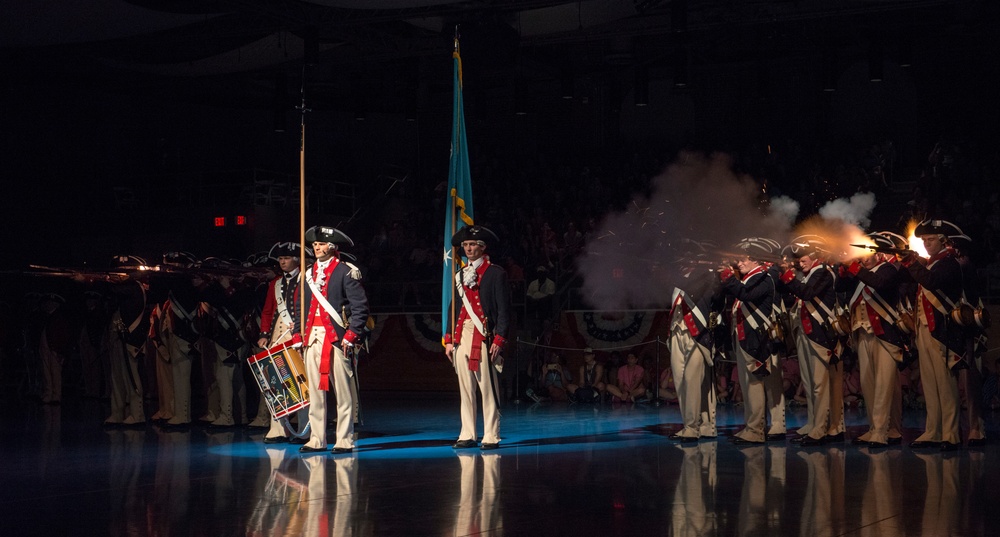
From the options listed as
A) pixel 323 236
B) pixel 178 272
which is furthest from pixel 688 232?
pixel 178 272

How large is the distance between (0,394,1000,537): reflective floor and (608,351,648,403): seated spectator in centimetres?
548

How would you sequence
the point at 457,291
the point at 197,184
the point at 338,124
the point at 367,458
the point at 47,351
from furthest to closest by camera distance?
the point at 338,124
the point at 197,184
the point at 47,351
the point at 457,291
the point at 367,458

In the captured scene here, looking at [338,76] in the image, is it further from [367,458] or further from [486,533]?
[486,533]

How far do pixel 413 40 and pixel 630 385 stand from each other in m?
8.56

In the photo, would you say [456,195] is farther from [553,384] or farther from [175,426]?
[553,384]

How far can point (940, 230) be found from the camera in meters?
9.90

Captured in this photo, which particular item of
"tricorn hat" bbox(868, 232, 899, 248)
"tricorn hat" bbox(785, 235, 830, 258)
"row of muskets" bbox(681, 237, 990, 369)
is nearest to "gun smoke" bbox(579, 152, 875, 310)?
"row of muskets" bbox(681, 237, 990, 369)

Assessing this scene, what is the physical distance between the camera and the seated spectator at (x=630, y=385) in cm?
1758

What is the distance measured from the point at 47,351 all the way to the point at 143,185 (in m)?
8.24

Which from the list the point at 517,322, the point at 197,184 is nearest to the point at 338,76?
the point at 197,184

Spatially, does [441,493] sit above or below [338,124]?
below

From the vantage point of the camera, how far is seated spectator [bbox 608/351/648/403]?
57.7 feet

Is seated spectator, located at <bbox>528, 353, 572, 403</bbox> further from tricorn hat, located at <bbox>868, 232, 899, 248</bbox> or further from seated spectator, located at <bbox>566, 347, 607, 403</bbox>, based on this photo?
tricorn hat, located at <bbox>868, 232, 899, 248</bbox>

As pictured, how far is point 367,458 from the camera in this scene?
964 centimetres
